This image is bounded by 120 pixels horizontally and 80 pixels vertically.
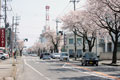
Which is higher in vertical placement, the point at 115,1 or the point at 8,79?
the point at 115,1

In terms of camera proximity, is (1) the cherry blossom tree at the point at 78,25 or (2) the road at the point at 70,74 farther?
(1) the cherry blossom tree at the point at 78,25

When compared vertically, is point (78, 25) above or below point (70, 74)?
above

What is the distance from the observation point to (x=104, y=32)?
49156 mm

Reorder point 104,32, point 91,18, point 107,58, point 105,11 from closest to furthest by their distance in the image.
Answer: point 105,11 < point 91,18 < point 104,32 < point 107,58

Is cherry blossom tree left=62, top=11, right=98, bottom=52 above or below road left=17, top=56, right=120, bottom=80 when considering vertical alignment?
above

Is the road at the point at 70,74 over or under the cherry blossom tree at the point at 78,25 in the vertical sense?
under

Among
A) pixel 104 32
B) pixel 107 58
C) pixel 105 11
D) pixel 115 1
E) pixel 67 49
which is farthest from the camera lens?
pixel 67 49

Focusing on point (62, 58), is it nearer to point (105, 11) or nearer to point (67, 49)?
point (105, 11)

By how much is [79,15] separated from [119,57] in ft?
38.7

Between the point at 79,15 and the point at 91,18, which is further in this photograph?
the point at 79,15

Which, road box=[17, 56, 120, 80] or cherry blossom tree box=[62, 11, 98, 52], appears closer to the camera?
road box=[17, 56, 120, 80]

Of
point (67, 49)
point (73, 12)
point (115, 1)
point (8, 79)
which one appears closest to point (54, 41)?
point (67, 49)

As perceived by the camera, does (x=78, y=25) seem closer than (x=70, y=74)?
No

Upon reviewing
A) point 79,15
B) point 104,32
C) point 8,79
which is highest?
point 79,15
